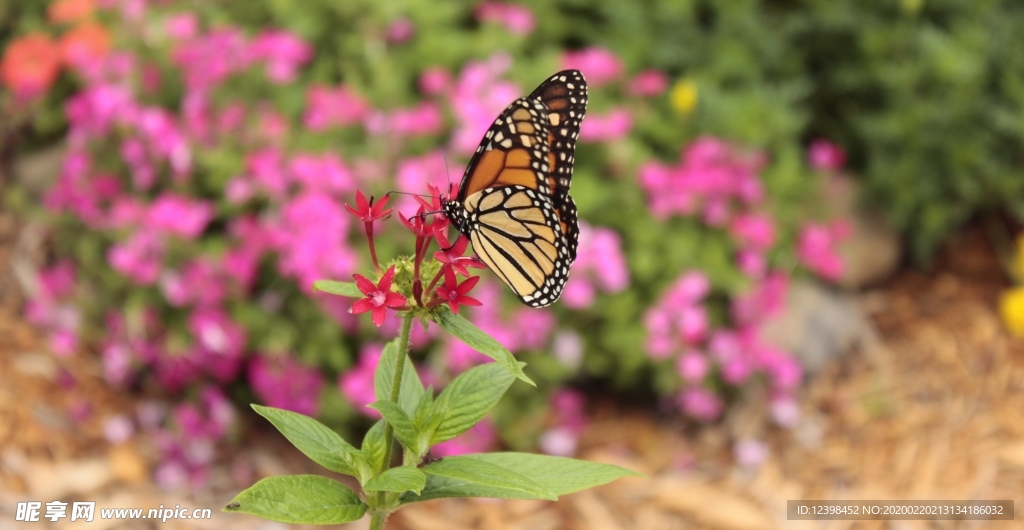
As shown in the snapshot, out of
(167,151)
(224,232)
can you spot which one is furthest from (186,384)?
(167,151)

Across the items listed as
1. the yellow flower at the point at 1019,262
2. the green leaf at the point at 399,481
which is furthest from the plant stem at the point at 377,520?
the yellow flower at the point at 1019,262

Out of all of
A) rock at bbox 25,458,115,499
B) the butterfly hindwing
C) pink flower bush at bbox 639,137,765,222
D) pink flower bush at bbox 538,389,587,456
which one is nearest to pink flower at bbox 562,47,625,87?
pink flower bush at bbox 639,137,765,222

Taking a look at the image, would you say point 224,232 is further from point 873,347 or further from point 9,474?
point 873,347

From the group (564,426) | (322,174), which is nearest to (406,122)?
(322,174)

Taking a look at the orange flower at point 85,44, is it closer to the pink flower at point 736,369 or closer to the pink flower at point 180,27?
the pink flower at point 180,27

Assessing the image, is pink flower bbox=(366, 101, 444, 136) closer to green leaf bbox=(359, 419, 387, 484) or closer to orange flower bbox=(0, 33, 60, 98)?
orange flower bbox=(0, 33, 60, 98)

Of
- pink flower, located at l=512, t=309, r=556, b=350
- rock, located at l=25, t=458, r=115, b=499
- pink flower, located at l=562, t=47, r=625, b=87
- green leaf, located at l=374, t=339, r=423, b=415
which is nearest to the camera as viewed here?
green leaf, located at l=374, t=339, r=423, b=415
